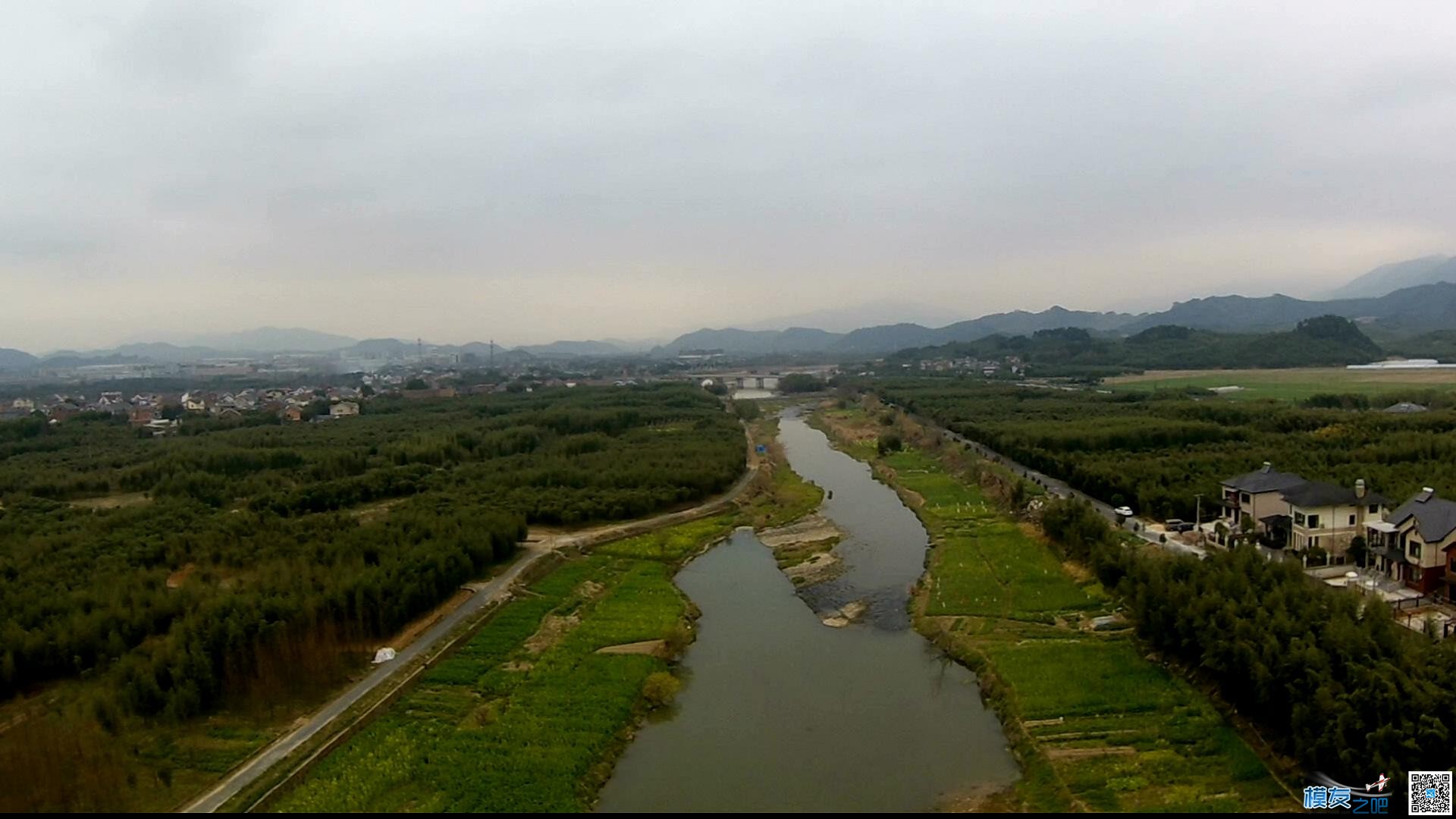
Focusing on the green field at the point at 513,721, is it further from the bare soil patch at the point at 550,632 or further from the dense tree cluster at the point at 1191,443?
the dense tree cluster at the point at 1191,443

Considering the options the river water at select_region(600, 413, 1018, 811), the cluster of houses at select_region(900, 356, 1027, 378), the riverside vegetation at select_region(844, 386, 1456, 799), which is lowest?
the river water at select_region(600, 413, 1018, 811)

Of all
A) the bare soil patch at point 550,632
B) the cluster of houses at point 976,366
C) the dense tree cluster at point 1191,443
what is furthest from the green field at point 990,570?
the cluster of houses at point 976,366

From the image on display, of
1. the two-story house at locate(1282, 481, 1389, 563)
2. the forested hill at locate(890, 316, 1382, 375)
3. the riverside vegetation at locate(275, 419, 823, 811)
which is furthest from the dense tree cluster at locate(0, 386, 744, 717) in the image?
the forested hill at locate(890, 316, 1382, 375)

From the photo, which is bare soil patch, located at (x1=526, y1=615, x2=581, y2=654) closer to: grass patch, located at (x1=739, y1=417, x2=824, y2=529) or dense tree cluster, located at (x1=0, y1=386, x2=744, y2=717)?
dense tree cluster, located at (x1=0, y1=386, x2=744, y2=717)

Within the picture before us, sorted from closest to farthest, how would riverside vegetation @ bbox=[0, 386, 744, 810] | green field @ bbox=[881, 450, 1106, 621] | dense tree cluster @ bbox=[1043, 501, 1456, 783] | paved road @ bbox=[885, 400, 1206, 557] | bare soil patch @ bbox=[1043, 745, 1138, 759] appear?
dense tree cluster @ bbox=[1043, 501, 1456, 783]
bare soil patch @ bbox=[1043, 745, 1138, 759]
riverside vegetation @ bbox=[0, 386, 744, 810]
green field @ bbox=[881, 450, 1106, 621]
paved road @ bbox=[885, 400, 1206, 557]

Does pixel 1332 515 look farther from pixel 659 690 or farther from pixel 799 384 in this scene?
pixel 799 384

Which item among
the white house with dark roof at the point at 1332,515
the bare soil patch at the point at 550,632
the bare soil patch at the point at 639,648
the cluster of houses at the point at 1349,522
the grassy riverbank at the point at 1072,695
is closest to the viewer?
the grassy riverbank at the point at 1072,695

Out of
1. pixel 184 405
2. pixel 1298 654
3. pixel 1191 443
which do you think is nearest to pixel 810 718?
pixel 1298 654
